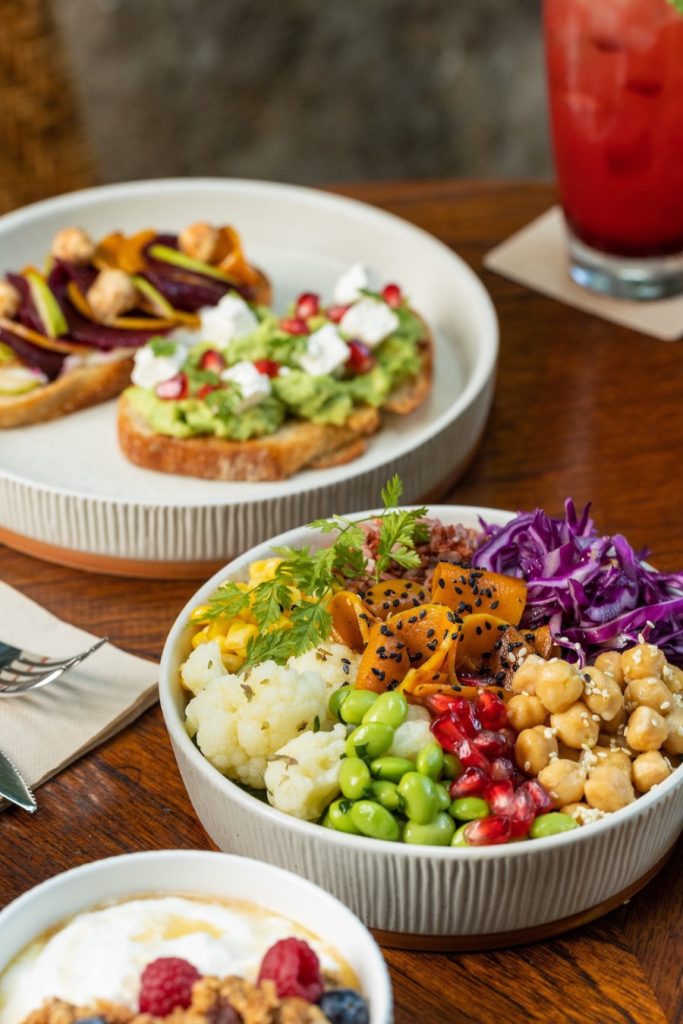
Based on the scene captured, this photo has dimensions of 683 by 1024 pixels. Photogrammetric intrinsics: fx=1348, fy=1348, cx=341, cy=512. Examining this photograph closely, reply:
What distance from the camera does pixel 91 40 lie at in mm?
6902

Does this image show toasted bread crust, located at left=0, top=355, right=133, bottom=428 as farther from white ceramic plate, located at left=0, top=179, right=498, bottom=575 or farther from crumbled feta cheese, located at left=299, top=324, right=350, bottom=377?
crumbled feta cheese, located at left=299, top=324, right=350, bottom=377

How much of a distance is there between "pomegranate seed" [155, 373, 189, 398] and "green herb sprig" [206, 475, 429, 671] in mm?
766

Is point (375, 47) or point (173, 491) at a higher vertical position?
point (173, 491)

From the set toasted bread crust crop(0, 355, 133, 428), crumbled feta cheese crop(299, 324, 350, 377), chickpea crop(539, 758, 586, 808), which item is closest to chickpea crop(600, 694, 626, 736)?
chickpea crop(539, 758, 586, 808)

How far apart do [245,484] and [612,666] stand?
1.16m

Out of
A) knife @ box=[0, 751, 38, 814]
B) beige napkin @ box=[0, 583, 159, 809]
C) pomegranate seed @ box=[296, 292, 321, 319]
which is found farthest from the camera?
pomegranate seed @ box=[296, 292, 321, 319]

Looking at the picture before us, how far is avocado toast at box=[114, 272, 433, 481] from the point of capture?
2941 mm

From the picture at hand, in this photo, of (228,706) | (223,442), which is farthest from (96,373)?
(228,706)

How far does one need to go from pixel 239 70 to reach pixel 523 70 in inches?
59.0

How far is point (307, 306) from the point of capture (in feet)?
10.7

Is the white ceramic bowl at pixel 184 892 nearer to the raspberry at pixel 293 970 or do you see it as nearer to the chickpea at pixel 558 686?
the raspberry at pixel 293 970

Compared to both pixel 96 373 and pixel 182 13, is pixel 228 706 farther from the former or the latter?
pixel 182 13

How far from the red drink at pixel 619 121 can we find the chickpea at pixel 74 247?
124cm

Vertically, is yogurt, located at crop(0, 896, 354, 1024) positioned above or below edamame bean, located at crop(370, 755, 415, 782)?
above
